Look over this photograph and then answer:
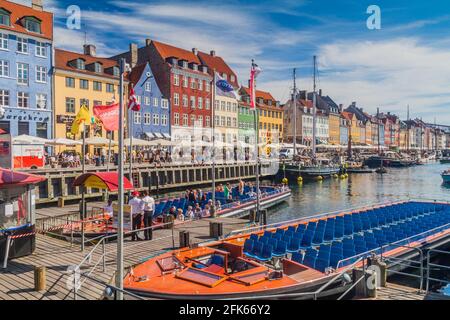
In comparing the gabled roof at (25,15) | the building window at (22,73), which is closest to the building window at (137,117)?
the gabled roof at (25,15)

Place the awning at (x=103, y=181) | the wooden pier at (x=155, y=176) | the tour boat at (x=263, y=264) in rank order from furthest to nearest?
the wooden pier at (x=155, y=176), the awning at (x=103, y=181), the tour boat at (x=263, y=264)

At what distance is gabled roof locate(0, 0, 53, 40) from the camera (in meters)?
46.0

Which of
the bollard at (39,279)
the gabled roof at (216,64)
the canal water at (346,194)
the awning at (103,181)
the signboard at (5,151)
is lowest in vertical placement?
the canal water at (346,194)

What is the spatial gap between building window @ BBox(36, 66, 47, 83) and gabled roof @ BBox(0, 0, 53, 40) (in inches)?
151

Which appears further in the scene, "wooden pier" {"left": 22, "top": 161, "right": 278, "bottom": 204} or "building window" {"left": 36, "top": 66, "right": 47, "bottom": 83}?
"building window" {"left": 36, "top": 66, "right": 47, "bottom": 83}

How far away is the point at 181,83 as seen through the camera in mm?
68812

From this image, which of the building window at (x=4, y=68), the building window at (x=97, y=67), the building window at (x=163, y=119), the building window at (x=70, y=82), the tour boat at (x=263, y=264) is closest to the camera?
the tour boat at (x=263, y=264)

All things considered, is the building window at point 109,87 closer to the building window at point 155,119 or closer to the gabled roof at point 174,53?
the building window at point 155,119

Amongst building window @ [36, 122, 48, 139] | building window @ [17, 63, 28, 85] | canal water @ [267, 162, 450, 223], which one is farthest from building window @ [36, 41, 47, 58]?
canal water @ [267, 162, 450, 223]

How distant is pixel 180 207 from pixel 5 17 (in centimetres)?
3385

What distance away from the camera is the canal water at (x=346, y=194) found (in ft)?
129

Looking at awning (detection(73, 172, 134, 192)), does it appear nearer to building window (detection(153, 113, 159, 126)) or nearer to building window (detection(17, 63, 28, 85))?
building window (detection(17, 63, 28, 85))

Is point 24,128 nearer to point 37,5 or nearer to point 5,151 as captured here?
point 37,5
